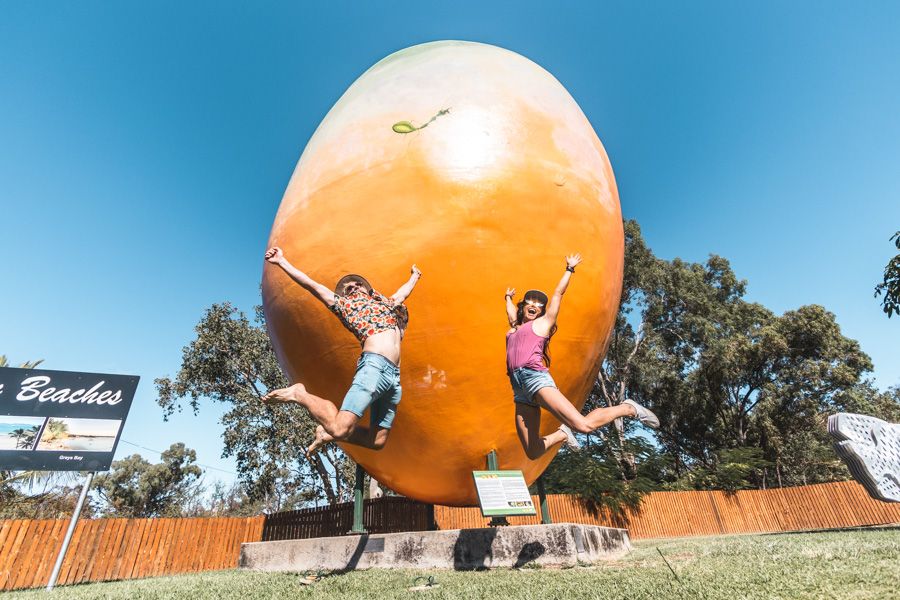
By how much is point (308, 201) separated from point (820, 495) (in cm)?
2022

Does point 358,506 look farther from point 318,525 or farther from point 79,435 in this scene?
point 318,525

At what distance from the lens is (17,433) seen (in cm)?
706

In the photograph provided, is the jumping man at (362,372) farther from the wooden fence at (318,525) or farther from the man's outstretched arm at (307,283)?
the wooden fence at (318,525)

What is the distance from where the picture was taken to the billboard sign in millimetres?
6961

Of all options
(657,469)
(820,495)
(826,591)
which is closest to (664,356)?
(657,469)

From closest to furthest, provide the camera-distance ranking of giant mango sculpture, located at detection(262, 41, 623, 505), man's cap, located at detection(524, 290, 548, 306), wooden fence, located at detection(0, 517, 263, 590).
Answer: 1. man's cap, located at detection(524, 290, 548, 306)
2. giant mango sculpture, located at detection(262, 41, 623, 505)
3. wooden fence, located at detection(0, 517, 263, 590)

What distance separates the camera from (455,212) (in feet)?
13.6

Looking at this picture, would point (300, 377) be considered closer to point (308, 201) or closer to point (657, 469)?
point (308, 201)

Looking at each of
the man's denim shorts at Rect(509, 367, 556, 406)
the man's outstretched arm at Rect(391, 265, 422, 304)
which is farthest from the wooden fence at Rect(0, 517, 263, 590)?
the man's denim shorts at Rect(509, 367, 556, 406)

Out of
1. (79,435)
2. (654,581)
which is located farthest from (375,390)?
(79,435)

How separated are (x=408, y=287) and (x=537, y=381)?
1.29 meters

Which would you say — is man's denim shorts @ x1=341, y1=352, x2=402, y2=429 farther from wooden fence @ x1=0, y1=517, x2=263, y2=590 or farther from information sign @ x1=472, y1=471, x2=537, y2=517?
wooden fence @ x1=0, y1=517, x2=263, y2=590

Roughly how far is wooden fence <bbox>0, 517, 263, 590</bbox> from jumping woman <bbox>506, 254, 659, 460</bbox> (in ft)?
35.5

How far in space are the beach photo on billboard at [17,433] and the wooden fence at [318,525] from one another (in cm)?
344
